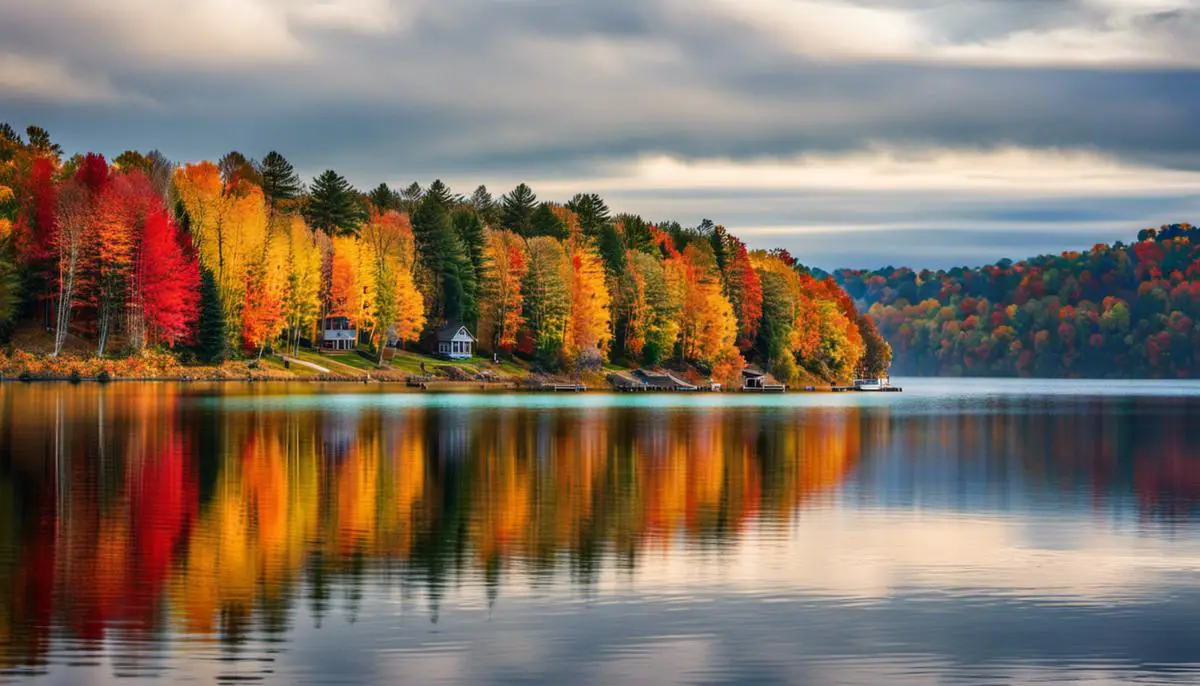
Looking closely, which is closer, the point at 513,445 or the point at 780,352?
the point at 513,445

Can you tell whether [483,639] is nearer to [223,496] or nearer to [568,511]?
[568,511]

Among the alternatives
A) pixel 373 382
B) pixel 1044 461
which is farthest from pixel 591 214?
pixel 1044 461

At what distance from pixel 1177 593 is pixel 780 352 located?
527 feet

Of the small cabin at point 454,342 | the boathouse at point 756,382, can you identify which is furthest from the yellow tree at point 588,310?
the boathouse at point 756,382

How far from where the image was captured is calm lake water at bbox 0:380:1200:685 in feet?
67.4

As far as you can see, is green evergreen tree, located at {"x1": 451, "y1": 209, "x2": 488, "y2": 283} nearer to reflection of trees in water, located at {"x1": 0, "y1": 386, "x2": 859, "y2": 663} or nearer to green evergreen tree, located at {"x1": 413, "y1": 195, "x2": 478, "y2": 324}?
green evergreen tree, located at {"x1": 413, "y1": 195, "x2": 478, "y2": 324}

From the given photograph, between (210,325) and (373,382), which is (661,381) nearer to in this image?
(373,382)

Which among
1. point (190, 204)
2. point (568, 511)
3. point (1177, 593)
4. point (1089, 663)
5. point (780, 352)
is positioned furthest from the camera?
point (780, 352)

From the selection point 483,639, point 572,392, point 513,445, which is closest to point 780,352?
point 572,392

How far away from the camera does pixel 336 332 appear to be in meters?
155

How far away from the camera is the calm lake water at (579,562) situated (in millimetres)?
20531

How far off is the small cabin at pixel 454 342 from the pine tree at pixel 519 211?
30.8 m

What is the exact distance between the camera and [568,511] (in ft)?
124

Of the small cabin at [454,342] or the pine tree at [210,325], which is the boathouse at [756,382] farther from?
the pine tree at [210,325]
